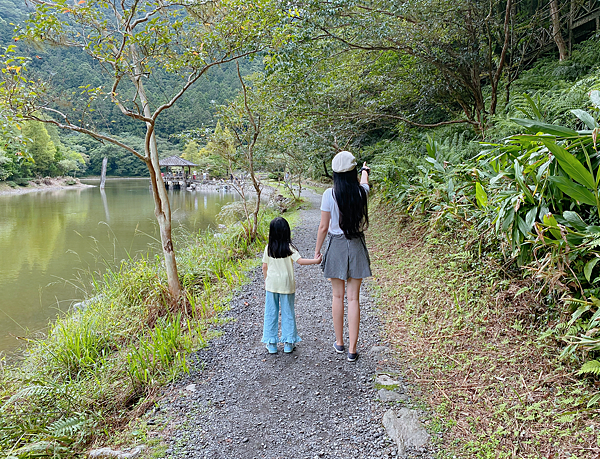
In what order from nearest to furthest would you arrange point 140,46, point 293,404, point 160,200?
point 293,404 → point 140,46 → point 160,200

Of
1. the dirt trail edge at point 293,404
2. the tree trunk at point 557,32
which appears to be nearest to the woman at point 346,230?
the dirt trail edge at point 293,404

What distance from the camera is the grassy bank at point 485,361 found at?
1.68 m

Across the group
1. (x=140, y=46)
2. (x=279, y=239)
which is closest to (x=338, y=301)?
(x=279, y=239)

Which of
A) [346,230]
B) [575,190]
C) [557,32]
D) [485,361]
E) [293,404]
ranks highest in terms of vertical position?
[557,32]

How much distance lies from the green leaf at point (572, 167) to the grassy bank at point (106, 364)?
305cm

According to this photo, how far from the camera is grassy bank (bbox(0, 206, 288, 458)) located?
7.47ft

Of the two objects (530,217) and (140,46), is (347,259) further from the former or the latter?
(140,46)

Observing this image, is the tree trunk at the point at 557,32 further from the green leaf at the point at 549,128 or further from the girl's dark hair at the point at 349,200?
the girl's dark hair at the point at 349,200

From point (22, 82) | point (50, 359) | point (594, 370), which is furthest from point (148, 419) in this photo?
point (22, 82)

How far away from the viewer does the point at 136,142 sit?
137ft

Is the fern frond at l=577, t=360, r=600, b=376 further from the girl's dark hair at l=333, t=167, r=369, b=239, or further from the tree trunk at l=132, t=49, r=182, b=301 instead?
the tree trunk at l=132, t=49, r=182, b=301

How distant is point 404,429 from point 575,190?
1768mm

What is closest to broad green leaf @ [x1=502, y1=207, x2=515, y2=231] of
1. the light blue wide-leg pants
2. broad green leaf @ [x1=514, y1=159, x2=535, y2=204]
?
broad green leaf @ [x1=514, y1=159, x2=535, y2=204]

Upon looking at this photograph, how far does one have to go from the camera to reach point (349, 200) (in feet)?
8.18
